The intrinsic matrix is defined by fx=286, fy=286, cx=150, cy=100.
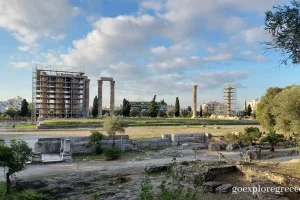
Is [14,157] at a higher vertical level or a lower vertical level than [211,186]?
higher

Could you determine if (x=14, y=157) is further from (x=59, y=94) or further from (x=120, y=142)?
(x=59, y=94)

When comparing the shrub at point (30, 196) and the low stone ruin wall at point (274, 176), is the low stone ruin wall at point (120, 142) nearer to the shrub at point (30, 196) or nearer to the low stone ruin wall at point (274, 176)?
the shrub at point (30, 196)

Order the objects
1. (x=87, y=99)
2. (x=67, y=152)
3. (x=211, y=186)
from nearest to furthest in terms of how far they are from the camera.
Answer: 1. (x=211, y=186)
2. (x=67, y=152)
3. (x=87, y=99)

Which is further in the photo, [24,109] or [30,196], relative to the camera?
[24,109]

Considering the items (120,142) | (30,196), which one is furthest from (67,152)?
(30,196)

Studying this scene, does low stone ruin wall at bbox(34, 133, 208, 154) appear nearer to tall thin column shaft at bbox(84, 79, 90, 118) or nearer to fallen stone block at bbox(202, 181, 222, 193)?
fallen stone block at bbox(202, 181, 222, 193)

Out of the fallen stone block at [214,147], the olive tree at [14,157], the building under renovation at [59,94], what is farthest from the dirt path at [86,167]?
the building under renovation at [59,94]

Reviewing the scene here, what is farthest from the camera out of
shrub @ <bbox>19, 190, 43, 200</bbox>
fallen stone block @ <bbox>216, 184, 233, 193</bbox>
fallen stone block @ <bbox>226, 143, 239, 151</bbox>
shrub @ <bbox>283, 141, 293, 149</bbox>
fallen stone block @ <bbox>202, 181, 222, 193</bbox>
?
fallen stone block @ <bbox>226, 143, 239, 151</bbox>

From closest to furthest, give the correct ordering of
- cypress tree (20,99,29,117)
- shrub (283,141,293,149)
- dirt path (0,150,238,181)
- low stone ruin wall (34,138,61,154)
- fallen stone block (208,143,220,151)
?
1. dirt path (0,150,238,181)
2. low stone ruin wall (34,138,61,154)
3. shrub (283,141,293,149)
4. fallen stone block (208,143,220,151)
5. cypress tree (20,99,29,117)

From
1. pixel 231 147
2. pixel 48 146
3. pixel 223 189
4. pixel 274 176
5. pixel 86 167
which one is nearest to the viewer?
pixel 223 189

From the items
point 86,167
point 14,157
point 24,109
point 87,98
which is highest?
point 87,98

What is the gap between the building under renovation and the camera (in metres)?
84.1

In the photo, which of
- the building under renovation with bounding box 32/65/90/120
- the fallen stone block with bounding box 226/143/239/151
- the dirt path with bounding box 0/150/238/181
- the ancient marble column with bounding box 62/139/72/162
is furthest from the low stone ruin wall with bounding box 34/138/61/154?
the building under renovation with bounding box 32/65/90/120

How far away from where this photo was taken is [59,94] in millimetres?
86500
